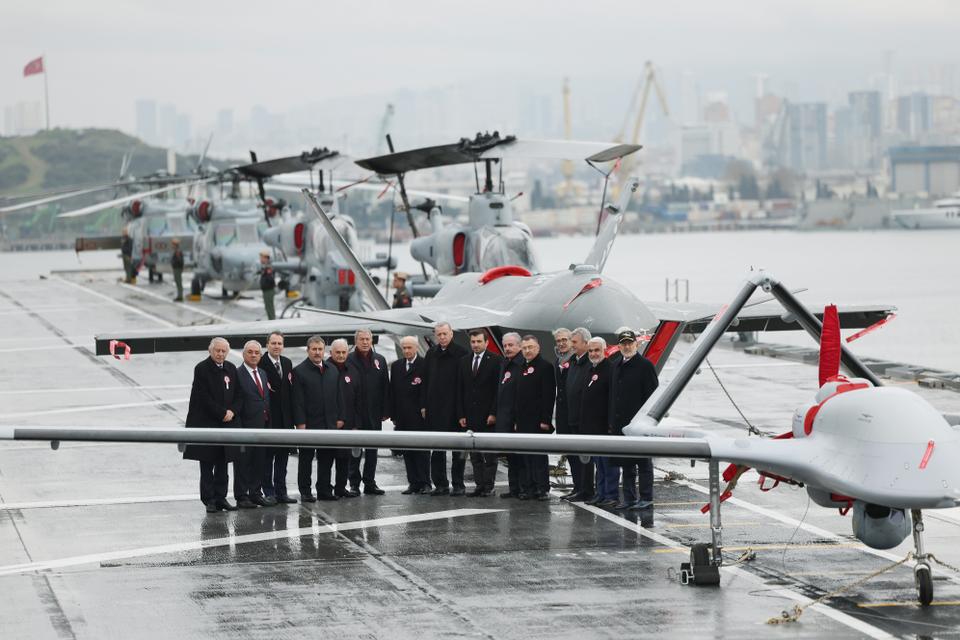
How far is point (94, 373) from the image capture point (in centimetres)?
2970

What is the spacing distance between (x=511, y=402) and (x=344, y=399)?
6.30 ft

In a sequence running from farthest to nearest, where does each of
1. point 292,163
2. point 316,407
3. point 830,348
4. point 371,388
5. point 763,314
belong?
point 292,163 → point 763,314 → point 371,388 → point 316,407 → point 830,348

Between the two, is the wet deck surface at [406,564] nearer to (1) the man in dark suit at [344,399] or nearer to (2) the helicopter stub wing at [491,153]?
(1) the man in dark suit at [344,399]

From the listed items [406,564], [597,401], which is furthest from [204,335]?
[406,564]

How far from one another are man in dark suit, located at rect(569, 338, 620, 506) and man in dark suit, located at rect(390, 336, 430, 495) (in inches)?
84.4

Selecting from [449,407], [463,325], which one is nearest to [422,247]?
[463,325]

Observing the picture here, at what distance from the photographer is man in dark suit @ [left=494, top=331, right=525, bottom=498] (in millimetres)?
15938

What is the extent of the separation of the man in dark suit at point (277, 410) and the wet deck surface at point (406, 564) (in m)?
0.40

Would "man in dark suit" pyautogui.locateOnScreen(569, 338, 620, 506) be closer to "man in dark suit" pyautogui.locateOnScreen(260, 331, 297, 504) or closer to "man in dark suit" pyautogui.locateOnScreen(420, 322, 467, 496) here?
"man in dark suit" pyautogui.locateOnScreen(420, 322, 467, 496)

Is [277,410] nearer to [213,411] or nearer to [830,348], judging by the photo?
[213,411]

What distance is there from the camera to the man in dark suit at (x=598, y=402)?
15250 mm

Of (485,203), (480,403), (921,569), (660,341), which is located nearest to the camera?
(921,569)

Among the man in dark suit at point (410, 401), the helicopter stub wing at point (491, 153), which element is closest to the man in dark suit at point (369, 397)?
the man in dark suit at point (410, 401)

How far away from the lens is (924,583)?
434 inches
